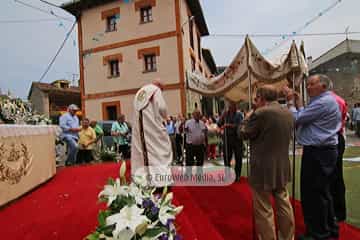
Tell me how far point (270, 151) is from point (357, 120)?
1299cm

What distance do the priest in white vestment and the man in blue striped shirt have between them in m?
1.80

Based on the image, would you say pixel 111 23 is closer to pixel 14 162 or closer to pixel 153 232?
pixel 14 162

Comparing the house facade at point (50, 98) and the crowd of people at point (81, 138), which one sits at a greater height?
the house facade at point (50, 98)

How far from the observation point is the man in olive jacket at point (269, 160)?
252 cm

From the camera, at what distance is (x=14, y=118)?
171 inches

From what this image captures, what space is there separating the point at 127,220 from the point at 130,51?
46.9ft

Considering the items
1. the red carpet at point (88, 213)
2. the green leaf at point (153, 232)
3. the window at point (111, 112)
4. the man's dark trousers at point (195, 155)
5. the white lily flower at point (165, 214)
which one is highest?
the window at point (111, 112)

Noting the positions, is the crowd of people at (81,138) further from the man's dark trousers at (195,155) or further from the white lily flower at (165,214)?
the white lily flower at (165,214)

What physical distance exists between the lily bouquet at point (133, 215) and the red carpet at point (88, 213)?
1413 millimetres

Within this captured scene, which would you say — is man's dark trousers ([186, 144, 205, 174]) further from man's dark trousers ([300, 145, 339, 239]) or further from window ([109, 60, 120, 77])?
window ([109, 60, 120, 77])

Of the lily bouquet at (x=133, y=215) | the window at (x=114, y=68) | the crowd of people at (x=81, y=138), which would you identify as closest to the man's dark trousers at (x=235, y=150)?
the crowd of people at (x=81, y=138)

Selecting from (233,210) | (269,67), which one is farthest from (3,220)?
(269,67)

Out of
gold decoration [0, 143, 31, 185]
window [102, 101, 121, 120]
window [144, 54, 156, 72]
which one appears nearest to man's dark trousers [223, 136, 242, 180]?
gold decoration [0, 143, 31, 185]

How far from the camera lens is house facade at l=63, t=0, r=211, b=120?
44.3 ft
